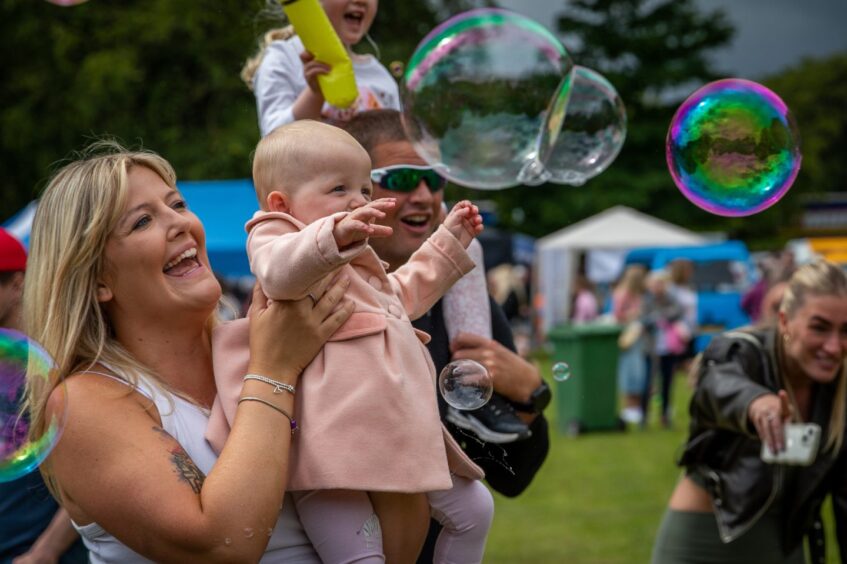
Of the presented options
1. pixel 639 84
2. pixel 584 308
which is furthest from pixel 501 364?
pixel 639 84

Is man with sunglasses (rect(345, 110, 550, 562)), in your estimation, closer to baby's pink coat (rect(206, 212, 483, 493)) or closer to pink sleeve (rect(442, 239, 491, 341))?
pink sleeve (rect(442, 239, 491, 341))

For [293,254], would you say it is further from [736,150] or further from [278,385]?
[736,150]

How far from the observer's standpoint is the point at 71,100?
74.4 ft

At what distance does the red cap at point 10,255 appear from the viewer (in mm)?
3273

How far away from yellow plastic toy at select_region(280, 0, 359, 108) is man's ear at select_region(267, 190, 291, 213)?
648 mm

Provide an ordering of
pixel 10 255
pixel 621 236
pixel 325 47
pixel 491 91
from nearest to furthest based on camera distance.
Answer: pixel 325 47
pixel 10 255
pixel 491 91
pixel 621 236

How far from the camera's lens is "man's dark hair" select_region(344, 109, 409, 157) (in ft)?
9.93

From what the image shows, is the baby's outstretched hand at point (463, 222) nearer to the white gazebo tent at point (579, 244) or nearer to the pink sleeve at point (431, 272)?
the pink sleeve at point (431, 272)

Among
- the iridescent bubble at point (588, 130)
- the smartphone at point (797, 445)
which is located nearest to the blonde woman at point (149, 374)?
the iridescent bubble at point (588, 130)

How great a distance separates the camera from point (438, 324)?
2.98 meters

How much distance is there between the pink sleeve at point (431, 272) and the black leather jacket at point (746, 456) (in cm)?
162

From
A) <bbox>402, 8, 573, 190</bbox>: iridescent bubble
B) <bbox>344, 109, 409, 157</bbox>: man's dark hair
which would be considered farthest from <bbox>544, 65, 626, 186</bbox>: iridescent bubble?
<bbox>344, 109, 409, 157</bbox>: man's dark hair

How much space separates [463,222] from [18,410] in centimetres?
110

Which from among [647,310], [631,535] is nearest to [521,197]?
[647,310]
